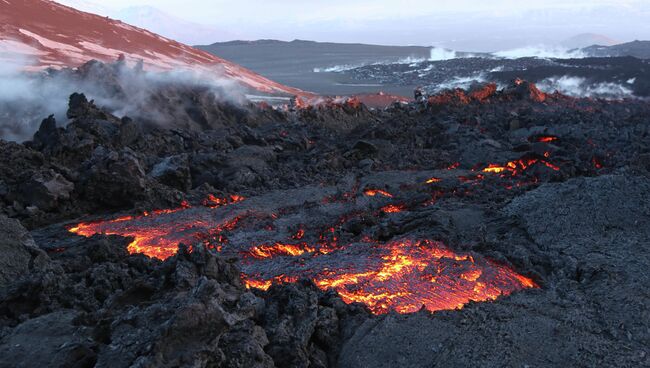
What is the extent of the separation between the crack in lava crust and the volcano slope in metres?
0.03

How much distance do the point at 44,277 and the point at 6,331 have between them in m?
0.81

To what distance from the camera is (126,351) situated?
10.6ft

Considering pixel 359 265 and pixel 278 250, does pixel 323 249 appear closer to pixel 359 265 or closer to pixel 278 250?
→ pixel 278 250

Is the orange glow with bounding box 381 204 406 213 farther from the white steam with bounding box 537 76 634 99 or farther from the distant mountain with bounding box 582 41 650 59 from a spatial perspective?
the distant mountain with bounding box 582 41 650 59

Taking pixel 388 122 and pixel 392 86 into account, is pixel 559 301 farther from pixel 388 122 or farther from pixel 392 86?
pixel 392 86

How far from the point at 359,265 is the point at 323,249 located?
1056 mm

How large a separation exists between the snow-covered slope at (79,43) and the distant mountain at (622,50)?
5611 centimetres

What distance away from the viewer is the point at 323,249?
7223 mm

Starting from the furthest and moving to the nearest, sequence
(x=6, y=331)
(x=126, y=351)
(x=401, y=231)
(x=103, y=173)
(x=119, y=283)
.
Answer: (x=103, y=173) → (x=401, y=231) → (x=119, y=283) → (x=6, y=331) → (x=126, y=351)


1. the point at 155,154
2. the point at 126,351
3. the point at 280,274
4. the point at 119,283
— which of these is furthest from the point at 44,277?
the point at 155,154

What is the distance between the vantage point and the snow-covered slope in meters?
20.8

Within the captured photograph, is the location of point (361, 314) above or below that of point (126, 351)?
below

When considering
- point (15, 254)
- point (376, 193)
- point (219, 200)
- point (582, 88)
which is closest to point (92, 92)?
point (219, 200)

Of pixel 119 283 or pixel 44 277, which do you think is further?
pixel 119 283
